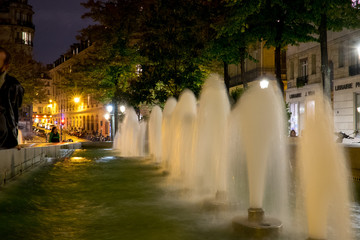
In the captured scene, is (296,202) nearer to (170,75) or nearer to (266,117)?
(266,117)

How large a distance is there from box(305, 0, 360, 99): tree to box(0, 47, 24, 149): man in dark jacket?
36.3ft

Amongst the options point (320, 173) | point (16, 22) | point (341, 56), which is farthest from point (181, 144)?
point (16, 22)

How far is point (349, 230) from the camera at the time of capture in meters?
5.73

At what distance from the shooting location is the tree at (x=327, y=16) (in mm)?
14914

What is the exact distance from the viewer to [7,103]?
7.58 meters

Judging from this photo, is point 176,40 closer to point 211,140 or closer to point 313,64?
point 211,140

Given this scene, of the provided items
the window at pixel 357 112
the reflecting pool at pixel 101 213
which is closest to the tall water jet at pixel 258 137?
the reflecting pool at pixel 101 213

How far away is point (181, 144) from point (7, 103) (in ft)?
20.3

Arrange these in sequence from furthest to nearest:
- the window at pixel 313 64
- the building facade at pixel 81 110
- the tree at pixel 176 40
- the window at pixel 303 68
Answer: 1. the building facade at pixel 81 110
2. the window at pixel 303 68
3. the window at pixel 313 64
4. the tree at pixel 176 40

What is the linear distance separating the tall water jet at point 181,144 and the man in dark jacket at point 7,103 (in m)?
4.08

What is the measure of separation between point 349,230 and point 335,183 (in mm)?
→ 1079

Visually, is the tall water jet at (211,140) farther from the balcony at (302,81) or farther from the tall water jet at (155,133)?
the balcony at (302,81)

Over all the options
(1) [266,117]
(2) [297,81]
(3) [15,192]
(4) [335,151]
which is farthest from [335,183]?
(2) [297,81]

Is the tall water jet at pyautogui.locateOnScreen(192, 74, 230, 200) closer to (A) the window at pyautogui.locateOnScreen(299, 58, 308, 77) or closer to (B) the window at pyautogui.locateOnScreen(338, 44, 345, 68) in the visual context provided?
(B) the window at pyautogui.locateOnScreen(338, 44, 345, 68)
